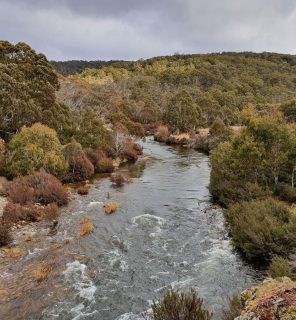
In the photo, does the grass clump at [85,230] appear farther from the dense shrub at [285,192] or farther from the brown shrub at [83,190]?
the dense shrub at [285,192]

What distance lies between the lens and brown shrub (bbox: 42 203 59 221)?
2348 cm


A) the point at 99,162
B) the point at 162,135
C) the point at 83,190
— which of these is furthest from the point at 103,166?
the point at 162,135

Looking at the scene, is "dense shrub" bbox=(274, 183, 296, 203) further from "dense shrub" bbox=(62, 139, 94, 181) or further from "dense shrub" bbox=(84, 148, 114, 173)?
"dense shrub" bbox=(84, 148, 114, 173)

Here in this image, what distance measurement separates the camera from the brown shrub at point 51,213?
23484 millimetres

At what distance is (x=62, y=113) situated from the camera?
44125 mm

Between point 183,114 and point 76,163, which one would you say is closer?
point 76,163

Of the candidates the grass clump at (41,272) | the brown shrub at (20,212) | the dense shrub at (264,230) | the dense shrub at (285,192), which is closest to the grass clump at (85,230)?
the brown shrub at (20,212)

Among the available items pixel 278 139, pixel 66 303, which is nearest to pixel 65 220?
pixel 66 303

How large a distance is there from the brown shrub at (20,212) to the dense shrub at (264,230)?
12.5 metres

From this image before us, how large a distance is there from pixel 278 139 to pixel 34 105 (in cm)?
2518

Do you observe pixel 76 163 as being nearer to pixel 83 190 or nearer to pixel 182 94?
pixel 83 190

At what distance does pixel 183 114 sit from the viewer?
7550cm

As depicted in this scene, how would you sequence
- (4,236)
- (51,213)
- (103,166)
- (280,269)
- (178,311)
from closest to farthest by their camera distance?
(178,311) < (280,269) < (4,236) < (51,213) < (103,166)

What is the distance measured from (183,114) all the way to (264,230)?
59808 millimetres
